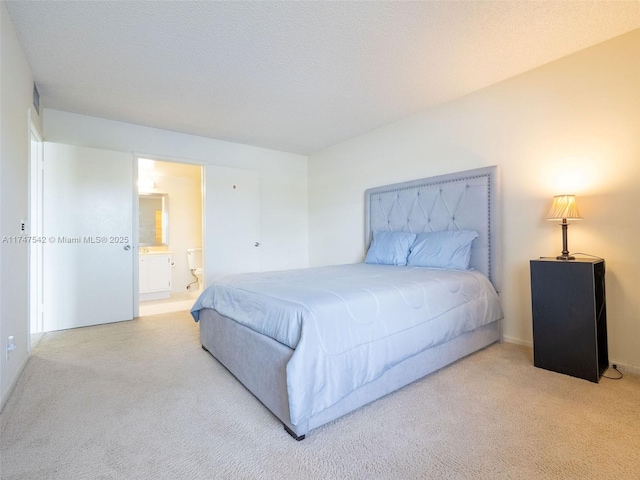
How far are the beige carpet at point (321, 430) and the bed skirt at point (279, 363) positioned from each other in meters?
0.07

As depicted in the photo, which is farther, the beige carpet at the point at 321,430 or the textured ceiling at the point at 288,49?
the textured ceiling at the point at 288,49

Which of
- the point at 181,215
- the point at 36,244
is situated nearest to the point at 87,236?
the point at 36,244

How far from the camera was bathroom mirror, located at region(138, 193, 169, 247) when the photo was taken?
5.52 metres

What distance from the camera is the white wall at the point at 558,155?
219 cm

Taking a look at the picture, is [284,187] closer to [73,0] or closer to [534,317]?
[73,0]

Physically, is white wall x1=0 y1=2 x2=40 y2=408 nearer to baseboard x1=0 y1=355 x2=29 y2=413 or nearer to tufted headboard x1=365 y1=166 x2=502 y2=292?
baseboard x1=0 y1=355 x2=29 y2=413

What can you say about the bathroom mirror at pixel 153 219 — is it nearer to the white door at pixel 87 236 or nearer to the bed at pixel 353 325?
the white door at pixel 87 236

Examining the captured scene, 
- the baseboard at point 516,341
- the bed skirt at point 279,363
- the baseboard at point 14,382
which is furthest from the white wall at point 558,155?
the baseboard at point 14,382

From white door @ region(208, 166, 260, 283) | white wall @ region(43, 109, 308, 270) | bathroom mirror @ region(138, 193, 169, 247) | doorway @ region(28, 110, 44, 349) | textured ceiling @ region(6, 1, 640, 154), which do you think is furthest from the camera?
bathroom mirror @ region(138, 193, 169, 247)

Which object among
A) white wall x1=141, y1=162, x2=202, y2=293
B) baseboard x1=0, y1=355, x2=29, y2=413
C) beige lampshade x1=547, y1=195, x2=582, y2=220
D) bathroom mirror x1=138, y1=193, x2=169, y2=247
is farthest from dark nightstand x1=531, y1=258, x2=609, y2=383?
bathroom mirror x1=138, y1=193, x2=169, y2=247

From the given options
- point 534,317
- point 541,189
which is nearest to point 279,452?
point 534,317

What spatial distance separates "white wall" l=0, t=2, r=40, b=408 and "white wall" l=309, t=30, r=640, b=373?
3554 mm

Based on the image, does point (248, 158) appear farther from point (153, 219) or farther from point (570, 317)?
point (570, 317)

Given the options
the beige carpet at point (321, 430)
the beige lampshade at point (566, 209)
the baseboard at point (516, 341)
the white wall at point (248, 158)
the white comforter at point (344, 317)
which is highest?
the white wall at point (248, 158)
